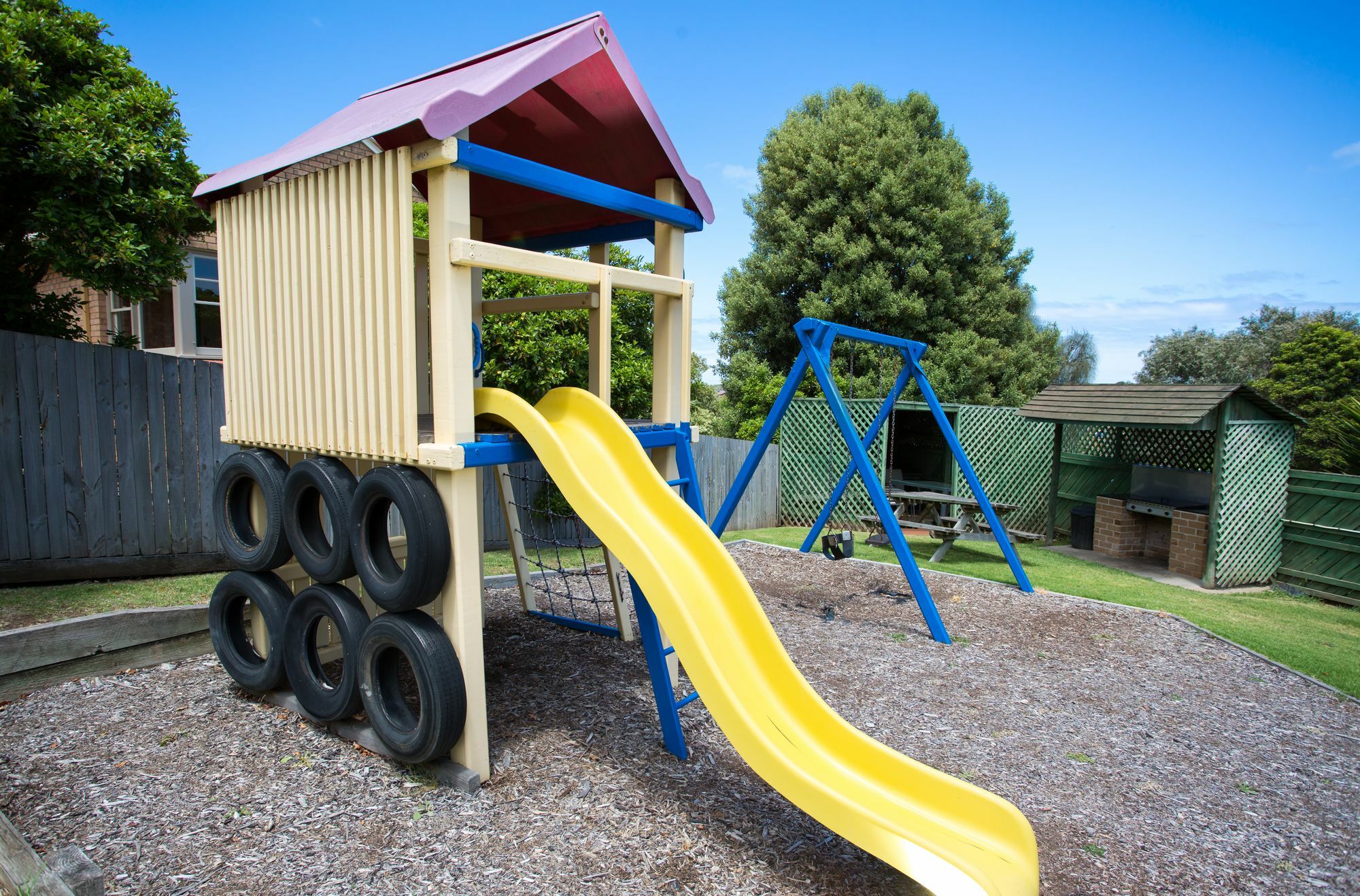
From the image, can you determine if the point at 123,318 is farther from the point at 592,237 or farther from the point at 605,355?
the point at 605,355

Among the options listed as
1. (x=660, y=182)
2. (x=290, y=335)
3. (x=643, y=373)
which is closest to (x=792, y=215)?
(x=643, y=373)

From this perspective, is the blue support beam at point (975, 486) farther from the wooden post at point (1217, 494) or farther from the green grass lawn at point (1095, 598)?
the wooden post at point (1217, 494)

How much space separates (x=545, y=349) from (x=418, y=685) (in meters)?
5.96

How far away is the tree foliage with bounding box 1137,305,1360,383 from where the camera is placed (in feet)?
112

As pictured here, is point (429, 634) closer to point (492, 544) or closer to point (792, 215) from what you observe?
point (492, 544)

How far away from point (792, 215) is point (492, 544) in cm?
1222

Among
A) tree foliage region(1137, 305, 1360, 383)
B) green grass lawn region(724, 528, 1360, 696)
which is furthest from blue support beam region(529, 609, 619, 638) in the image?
tree foliage region(1137, 305, 1360, 383)

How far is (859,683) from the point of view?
→ 5059 mm

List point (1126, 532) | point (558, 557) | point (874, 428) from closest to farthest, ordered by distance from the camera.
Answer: point (558, 557) < point (874, 428) < point (1126, 532)

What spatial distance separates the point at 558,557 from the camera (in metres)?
6.95

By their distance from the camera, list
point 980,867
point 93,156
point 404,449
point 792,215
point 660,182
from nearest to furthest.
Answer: point 980,867
point 404,449
point 660,182
point 93,156
point 792,215

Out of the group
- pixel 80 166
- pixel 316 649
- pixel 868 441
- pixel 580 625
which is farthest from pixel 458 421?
pixel 868 441

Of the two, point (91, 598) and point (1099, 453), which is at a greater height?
point (1099, 453)

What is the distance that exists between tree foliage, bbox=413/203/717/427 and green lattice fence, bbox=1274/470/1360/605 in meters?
8.08
